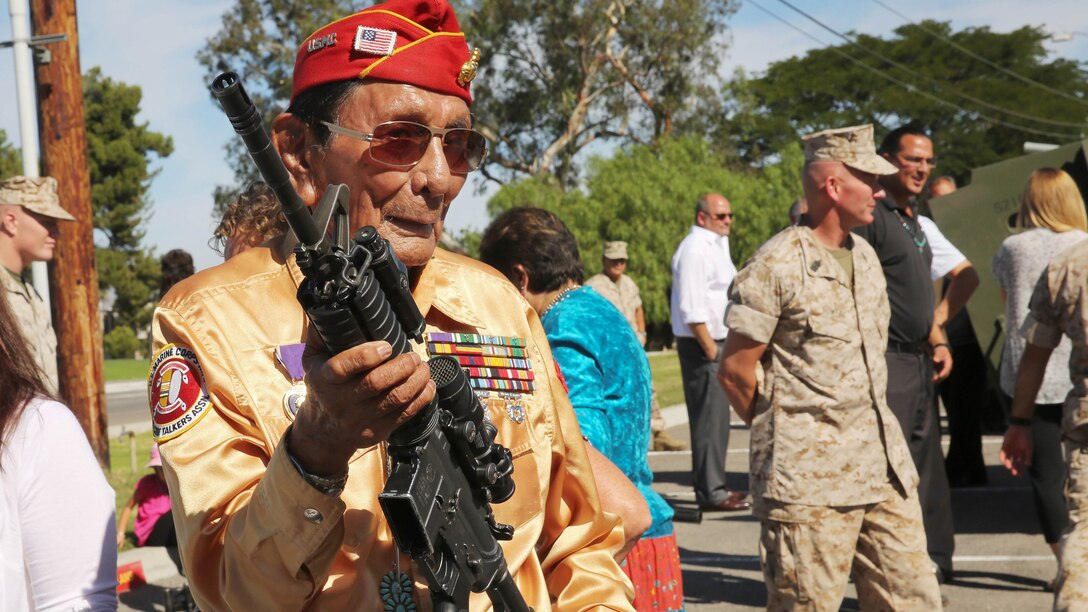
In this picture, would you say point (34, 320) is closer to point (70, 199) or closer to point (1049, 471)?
point (70, 199)

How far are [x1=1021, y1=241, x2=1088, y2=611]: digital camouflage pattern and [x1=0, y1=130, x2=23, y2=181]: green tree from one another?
4963 cm

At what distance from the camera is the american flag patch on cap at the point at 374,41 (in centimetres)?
201

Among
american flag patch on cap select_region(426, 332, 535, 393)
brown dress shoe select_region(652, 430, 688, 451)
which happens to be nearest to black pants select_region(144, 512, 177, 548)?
american flag patch on cap select_region(426, 332, 535, 393)

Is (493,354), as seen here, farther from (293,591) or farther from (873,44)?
(873,44)

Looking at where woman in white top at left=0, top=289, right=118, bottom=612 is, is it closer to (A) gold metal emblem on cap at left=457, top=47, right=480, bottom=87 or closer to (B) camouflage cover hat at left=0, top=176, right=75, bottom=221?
(A) gold metal emblem on cap at left=457, top=47, right=480, bottom=87

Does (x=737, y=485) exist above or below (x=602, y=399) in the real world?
below

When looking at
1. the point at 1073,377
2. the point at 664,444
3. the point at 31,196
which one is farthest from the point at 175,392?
the point at 664,444

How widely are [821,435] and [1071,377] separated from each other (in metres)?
1.20

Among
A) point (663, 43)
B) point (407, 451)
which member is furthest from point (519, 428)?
point (663, 43)

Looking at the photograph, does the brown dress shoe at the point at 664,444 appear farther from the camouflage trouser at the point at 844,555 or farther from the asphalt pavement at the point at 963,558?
the camouflage trouser at the point at 844,555

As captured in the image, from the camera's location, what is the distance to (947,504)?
6289 millimetres

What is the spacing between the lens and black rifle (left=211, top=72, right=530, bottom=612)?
139 cm

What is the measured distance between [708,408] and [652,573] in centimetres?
507

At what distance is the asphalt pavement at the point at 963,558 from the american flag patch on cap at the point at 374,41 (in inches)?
197
